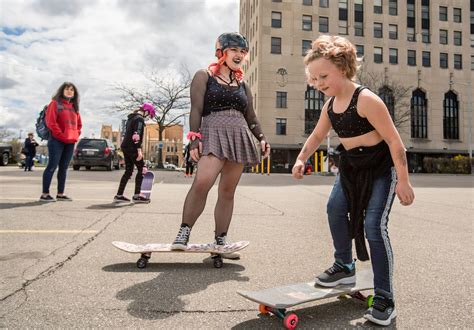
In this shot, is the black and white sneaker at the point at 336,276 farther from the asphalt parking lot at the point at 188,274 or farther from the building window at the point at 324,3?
the building window at the point at 324,3

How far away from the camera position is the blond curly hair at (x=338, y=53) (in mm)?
2432

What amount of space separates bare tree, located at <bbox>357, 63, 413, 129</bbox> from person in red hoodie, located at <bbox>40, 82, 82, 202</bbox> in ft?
129

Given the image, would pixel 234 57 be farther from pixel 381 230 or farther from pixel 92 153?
pixel 92 153

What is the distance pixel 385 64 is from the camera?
5003 centimetres

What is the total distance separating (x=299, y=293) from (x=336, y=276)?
36cm

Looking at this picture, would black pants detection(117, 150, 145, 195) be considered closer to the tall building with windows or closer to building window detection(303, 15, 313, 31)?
the tall building with windows

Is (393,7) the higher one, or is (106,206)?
(393,7)

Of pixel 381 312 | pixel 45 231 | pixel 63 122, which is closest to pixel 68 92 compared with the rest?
pixel 63 122

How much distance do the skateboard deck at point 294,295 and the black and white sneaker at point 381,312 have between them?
16 centimetres

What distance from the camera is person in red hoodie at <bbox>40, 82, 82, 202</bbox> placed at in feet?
22.8

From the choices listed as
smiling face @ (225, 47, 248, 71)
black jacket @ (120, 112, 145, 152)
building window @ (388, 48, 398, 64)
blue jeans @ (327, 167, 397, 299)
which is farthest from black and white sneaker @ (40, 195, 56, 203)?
building window @ (388, 48, 398, 64)

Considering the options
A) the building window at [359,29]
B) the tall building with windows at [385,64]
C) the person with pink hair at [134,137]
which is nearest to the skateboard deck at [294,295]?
the person with pink hair at [134,137]

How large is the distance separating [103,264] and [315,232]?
103 inches

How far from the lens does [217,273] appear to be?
124 inches
